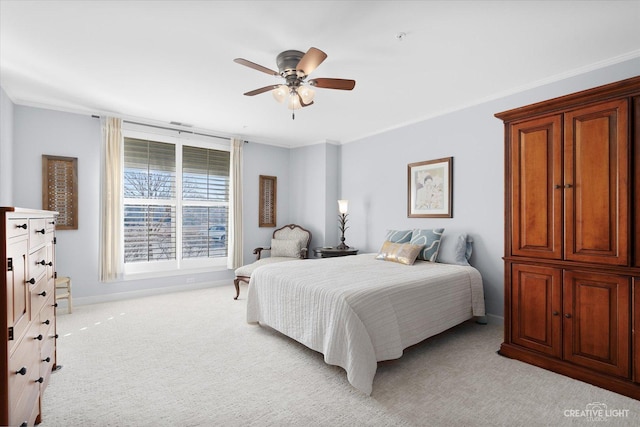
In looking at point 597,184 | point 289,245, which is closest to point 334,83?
point 597,184

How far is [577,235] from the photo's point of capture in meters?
2.33

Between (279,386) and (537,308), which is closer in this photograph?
(279,386)

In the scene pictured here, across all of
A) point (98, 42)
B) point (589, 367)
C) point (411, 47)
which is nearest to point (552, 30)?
point (411, 47)

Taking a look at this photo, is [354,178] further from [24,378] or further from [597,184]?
[24,378]

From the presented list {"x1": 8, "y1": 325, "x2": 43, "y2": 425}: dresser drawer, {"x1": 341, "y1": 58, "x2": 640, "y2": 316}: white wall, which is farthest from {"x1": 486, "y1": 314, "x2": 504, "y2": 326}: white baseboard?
{"x1": 8, "y1": 325, "x2": 43, "y2": 425}: dresser drawer

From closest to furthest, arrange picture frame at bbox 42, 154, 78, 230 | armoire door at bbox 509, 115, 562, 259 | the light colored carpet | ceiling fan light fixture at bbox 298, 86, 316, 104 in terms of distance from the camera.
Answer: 1. the light colored carpet
2. armoire door at bbox 509, 115, 562, 259
3. ceiling fan light fixture at bbox 298, 86, 316, 104
4. picture frame at bbox 42, 154, 78, 230

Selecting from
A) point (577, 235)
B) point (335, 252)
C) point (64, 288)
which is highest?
point (577, 235)

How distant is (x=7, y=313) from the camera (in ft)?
4.03

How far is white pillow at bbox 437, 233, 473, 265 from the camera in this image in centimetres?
371

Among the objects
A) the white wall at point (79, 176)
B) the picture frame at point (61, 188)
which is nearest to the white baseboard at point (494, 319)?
the white wall at point (79, 176)

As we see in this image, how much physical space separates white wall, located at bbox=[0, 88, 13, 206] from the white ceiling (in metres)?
0.19

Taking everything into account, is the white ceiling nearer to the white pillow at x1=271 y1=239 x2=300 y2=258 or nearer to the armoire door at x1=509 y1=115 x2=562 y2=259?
the armoire door at x1=509 y1=115 x2=562 y2=259

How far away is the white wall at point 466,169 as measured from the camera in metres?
3.50

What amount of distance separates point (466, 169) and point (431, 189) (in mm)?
542
